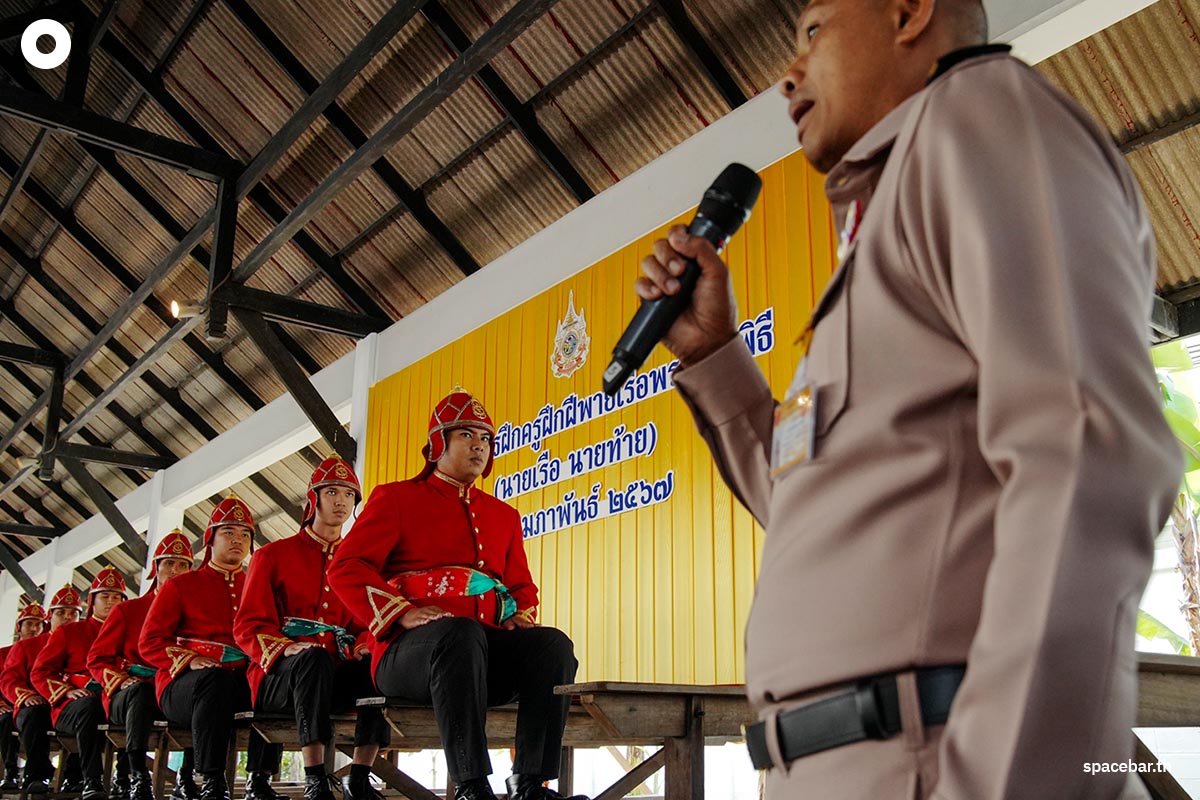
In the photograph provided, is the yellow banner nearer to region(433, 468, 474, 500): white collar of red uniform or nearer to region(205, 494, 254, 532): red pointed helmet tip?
region(433, 468, 474, 500): white collar of red uniform

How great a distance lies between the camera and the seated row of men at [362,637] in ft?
9.83

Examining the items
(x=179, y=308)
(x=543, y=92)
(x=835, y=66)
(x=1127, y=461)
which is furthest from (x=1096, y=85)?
(x=179, y=308)

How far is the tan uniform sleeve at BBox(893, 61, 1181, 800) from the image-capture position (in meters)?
0.57

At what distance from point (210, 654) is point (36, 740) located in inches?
121

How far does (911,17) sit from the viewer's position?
36.6 inches

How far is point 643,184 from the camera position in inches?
216

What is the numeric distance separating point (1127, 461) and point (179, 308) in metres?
7.23

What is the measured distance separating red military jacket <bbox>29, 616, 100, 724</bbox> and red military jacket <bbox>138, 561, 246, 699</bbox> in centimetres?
230

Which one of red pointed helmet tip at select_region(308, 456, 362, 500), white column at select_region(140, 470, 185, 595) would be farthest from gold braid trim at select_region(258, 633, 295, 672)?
white column at select_region(140, 470, 185, 595)

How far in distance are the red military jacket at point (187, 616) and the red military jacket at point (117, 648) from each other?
88 cm

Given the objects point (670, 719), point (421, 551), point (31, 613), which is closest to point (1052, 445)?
point (670, 719)

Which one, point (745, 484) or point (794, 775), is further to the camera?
point (745, 484)

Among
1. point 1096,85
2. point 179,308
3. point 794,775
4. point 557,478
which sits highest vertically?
point 179,308

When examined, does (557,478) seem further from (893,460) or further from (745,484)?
(893,460)
